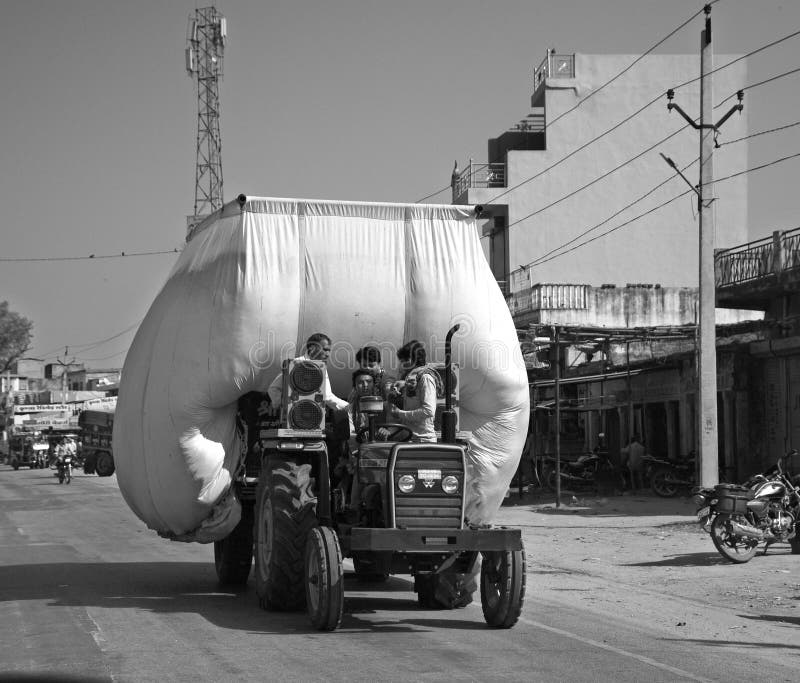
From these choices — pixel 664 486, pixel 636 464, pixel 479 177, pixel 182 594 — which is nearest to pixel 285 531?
pixel 182 594

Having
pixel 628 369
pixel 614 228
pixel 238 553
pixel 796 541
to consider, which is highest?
pixel 614 228

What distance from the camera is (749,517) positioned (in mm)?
15883

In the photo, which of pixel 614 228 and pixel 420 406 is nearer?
pixel 420 406

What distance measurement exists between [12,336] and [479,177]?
8717cm

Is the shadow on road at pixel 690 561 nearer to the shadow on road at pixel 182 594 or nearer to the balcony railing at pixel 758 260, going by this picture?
the shadow on road at pixel 182 594

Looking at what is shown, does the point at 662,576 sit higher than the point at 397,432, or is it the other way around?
the point at 397,432

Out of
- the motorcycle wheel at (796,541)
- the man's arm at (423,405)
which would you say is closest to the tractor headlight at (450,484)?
the man's arm at (423,405)

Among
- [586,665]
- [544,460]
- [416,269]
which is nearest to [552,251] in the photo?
[544,460]

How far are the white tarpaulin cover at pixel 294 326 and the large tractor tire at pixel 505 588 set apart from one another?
4.90ft

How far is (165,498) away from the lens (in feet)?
40.4

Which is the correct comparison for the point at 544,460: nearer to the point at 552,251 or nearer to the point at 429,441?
the point at 552,251

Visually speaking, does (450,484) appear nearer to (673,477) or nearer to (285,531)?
(285,531)

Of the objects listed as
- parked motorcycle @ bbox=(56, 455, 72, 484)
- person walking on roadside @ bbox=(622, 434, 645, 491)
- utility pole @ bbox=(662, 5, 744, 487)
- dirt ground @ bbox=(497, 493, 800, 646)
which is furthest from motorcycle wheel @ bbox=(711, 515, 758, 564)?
parked motorcycle @ bbox=(56, 455, 72, 484)

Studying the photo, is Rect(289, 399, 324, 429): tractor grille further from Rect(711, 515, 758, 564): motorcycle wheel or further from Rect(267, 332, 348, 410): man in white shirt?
Rect(711, 515, 758, 564): motorcycle wheel
